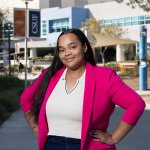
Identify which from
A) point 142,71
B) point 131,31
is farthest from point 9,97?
point 131,31

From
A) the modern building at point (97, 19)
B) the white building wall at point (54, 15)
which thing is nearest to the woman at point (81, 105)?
the modern building at point (97, 19)

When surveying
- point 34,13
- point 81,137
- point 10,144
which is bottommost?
point 10,144

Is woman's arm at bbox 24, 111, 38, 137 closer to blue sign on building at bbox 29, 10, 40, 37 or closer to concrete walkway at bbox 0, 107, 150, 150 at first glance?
concrete walkway at bbox 0, 107, 150, 150

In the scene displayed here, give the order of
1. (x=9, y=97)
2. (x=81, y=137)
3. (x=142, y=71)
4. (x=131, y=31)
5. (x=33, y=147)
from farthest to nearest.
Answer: (x=131, y=31) → (x=142, y=71) → (x=9, y=97) → (x=33, y=147) → (x=81, y=137)

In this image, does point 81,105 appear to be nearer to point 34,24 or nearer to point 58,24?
point 34,24

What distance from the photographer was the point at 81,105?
3.46 m

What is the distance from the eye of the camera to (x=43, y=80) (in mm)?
3768

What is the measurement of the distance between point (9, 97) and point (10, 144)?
6.73 metres

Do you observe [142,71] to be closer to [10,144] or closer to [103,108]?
[10,144]

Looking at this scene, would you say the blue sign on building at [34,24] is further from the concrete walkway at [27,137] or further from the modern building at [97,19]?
the modern building at [97,19]

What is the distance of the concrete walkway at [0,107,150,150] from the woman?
5253 millimetres

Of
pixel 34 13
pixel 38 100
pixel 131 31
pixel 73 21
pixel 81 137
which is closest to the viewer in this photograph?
pixel 81 137

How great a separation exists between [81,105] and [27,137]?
6731mm

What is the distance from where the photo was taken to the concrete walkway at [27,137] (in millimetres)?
8961
